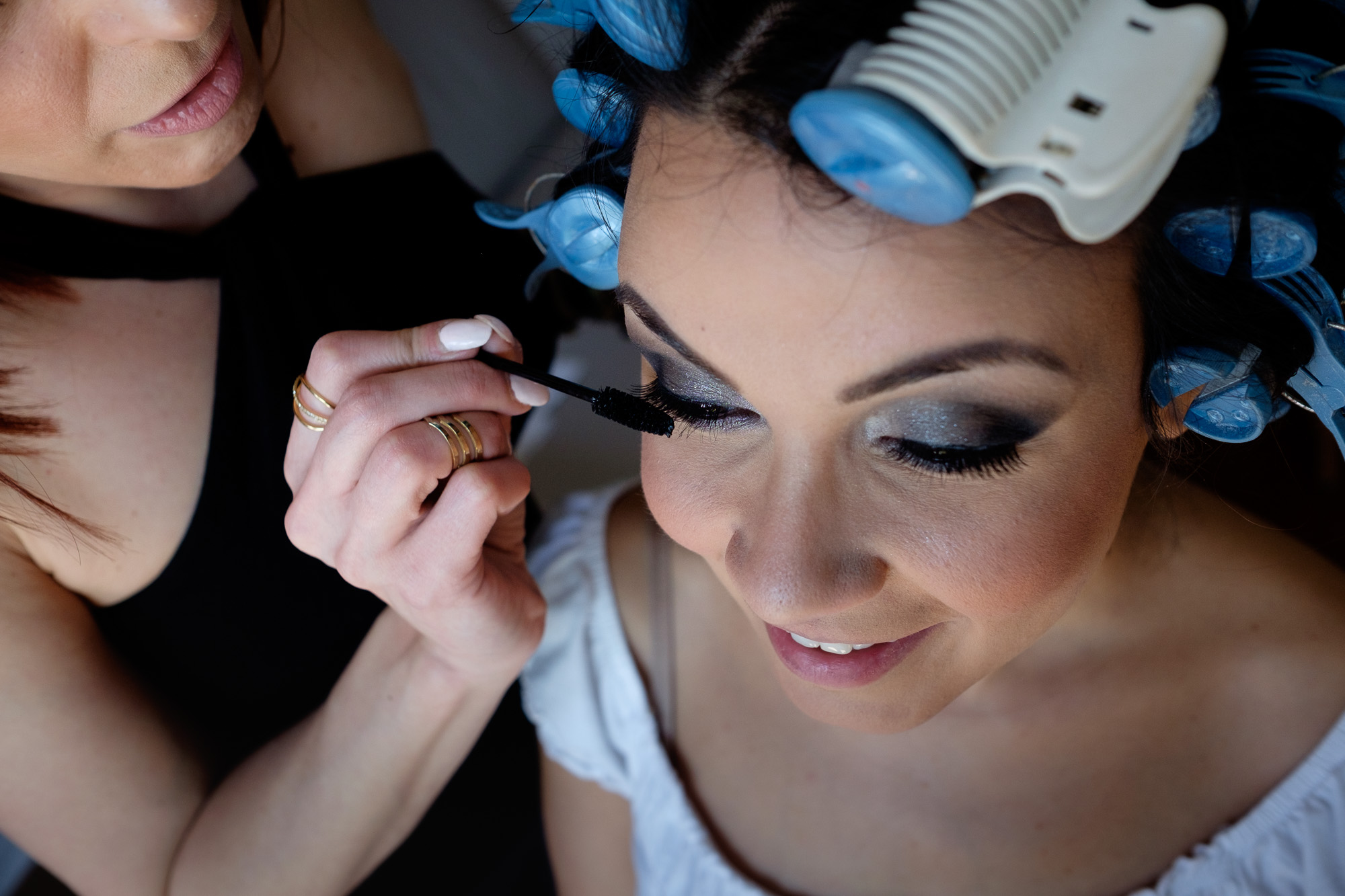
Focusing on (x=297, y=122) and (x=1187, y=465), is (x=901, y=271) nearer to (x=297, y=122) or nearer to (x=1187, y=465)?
(x=1187, y=465)

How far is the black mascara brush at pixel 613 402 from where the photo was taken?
32.2 inches

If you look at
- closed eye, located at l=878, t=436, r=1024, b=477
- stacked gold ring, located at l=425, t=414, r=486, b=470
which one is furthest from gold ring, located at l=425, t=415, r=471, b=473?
closed eye, located at l=878, t=436, r=1024, b=477

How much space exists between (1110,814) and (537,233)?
0.86 meters

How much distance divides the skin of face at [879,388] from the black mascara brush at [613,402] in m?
0.02

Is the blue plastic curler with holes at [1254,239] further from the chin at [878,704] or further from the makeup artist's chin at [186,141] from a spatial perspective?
the makeup artist's chin at [186,141]

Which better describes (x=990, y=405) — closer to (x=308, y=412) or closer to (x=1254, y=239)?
(x=1254, y=239)

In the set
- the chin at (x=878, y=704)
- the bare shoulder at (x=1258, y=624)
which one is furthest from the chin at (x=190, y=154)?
the bare shoulder at (x=1258, y=624)

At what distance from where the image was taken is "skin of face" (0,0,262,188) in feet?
2.32

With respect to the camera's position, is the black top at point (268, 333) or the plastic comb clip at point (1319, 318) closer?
the plastic comb clip at point (1319, 318)

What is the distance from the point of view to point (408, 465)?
78 centimetres

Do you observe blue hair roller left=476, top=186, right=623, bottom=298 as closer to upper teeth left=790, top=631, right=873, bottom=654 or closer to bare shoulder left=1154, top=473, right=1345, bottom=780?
upper teeth left=790, top=631, right=873, bottom=654

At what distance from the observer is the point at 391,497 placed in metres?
0.79

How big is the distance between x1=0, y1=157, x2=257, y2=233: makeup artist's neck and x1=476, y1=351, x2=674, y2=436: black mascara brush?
0.47 meters

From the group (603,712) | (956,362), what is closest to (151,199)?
(603,712)
